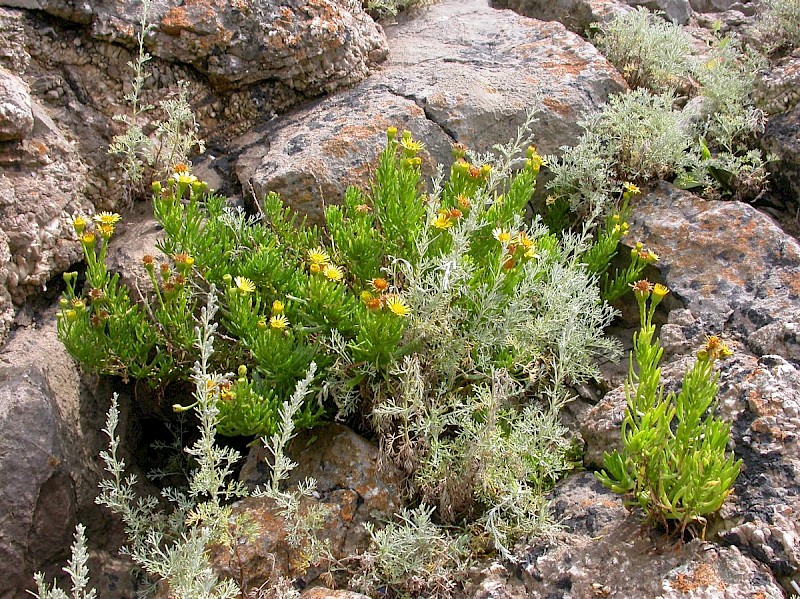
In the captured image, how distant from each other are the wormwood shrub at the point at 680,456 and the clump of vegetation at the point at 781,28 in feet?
12.3

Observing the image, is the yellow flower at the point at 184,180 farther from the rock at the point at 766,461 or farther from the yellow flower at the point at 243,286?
the rock at the point at 766,461

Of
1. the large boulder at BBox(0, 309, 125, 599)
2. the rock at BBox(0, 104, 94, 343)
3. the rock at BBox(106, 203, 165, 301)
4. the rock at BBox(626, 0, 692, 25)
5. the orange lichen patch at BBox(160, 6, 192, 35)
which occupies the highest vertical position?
the rock at BBox(626, 0, 692, 25)

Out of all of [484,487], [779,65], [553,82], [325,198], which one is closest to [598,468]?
[484,487]

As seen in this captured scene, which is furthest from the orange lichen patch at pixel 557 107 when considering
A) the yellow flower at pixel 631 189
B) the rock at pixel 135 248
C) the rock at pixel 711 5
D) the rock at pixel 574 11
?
the rock at pixel 711 5

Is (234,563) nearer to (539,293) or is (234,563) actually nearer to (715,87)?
(539,293)

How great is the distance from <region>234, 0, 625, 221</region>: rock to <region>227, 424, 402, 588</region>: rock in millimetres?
1479

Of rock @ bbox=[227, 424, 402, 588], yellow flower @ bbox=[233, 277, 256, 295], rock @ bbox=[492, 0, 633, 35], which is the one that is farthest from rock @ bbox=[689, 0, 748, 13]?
rock @ bbox=[227, 424, 402, 588]

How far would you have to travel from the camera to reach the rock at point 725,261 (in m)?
3.43

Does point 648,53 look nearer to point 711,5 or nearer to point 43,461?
point 711,5

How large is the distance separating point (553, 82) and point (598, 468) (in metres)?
2.91

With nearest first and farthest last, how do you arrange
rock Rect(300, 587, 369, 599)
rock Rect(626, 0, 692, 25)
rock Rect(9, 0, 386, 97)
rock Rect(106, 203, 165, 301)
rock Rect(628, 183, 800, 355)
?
rock Rect(300, 587, 369, 599)
rock Rect(628, 183, 800, 355)
rock Rect(106, 203, 165, 301)
rock Rect(9, 0, 386, 97)
rock Rect(626, 0, 692, 25)

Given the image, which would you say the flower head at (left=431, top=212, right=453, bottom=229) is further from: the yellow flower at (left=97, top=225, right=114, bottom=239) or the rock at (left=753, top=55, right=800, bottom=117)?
the rock at (left=753, top=55, right=800, bottom=117)

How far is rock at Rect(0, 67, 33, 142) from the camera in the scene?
3.37 meters

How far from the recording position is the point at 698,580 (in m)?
2.20
